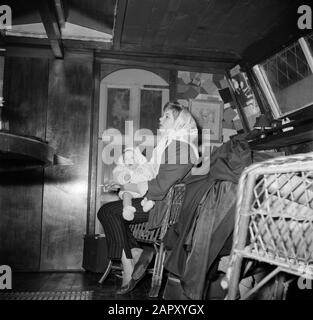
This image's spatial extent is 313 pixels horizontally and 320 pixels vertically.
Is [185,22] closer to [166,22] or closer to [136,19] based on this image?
[166,22]

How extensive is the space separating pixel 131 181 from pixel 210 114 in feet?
5.89

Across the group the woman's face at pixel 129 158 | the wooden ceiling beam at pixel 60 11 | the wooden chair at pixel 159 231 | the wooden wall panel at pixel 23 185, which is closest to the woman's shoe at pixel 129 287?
the wooden chair at pixel 159 231

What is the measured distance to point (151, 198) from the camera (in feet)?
7.18

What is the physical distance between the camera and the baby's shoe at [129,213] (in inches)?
92.2

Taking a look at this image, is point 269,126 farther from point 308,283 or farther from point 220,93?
point 308,283

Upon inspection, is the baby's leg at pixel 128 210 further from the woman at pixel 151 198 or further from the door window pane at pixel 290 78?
the door window pane at pixel 290 78

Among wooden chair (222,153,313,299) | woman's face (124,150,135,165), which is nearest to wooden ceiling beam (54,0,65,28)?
woman's face (124,150,135,165)

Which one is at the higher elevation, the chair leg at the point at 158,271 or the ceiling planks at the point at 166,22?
the ceiling planks at the point at 166,22

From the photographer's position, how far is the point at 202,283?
1448 millimetres

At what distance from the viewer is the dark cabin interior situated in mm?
3098

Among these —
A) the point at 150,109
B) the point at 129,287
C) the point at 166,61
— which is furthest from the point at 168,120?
the point at 166,61

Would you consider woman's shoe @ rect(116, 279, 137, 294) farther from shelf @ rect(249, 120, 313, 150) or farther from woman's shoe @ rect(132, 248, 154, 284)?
shelf @ rect(249, 120, 313, 150)

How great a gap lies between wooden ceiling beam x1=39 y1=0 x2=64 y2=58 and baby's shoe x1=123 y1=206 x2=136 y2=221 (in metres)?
1.76

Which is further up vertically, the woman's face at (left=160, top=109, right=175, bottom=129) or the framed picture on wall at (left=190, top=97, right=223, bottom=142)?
the framed picture on wall at (left=190, top=97, right=223, bottom=142)
